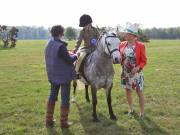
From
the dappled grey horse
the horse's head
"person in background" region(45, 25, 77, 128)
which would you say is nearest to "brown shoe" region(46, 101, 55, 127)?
"person in background" region(45, 25, 77, 128)

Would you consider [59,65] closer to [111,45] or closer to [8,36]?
[111,45]

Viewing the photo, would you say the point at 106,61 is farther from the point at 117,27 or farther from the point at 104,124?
the point at 104,124

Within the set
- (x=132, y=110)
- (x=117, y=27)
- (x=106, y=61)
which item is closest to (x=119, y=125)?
(x=132, y=110)


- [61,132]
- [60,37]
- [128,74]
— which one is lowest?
[61,132]

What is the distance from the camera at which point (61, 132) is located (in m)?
7.54

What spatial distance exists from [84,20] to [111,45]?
1.58 metres

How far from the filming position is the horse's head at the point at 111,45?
724 cm

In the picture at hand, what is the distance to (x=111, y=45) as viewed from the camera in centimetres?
752

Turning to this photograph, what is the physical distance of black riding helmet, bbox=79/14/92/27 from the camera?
8.72m

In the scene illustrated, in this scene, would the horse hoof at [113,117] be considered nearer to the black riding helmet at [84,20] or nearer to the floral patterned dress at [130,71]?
the floral patterned dress at [130,71]

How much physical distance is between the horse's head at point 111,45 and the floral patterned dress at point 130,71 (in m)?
0.59

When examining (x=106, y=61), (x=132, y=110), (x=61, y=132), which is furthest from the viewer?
(x=132, y=110)

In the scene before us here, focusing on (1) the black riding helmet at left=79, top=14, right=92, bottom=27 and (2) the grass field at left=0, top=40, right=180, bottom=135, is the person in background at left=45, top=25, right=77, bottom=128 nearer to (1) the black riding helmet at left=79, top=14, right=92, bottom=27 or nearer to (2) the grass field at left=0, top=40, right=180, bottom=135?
(2) the grass field at left=0, top=40, right=180, bottom=135

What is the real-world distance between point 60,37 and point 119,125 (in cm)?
242
